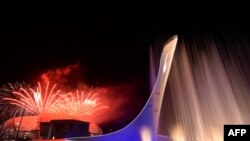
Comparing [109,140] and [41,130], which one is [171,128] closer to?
[109,140]

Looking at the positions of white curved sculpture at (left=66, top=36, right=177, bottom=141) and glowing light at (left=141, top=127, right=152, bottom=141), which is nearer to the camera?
glowing light at (left=141, top=127, right=152, bottom=141)

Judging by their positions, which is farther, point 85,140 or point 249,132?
point 85,140

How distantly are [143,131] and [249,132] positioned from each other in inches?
841

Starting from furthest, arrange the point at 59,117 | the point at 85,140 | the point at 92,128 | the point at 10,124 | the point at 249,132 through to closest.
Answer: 1. the point at 92,128
2. the point at 10,124
3. the point at 59,117
4. the point at 85,140
5. the point at 249,132

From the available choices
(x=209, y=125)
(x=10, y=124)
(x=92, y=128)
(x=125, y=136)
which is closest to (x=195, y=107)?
(x=209, y=125)

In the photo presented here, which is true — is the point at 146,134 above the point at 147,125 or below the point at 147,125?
below

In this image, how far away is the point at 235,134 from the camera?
4.70 m


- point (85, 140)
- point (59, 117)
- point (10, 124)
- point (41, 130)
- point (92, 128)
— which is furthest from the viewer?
point (92, 128)

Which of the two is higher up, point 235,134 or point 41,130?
point 235,134

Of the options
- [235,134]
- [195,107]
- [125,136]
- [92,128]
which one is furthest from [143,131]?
[92,128]

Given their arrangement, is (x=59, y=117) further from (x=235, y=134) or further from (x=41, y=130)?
(x=235, y=134)

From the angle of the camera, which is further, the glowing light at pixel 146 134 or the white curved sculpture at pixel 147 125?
the white curved sculpture at pixel 147 125

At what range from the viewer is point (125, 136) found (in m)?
25.9

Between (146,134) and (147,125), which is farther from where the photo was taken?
(147,125)
